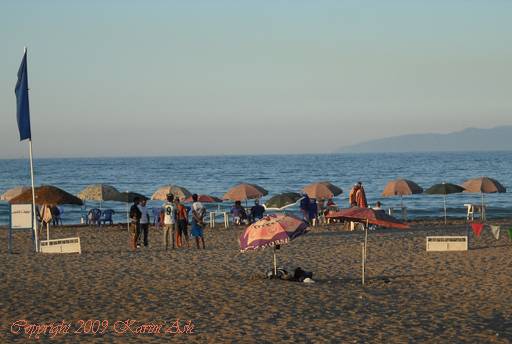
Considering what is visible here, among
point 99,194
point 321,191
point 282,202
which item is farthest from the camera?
point 321,191

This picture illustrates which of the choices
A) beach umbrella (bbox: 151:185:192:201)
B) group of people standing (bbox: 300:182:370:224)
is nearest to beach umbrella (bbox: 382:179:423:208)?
group of people standing (bbox: 300:182:370:224)

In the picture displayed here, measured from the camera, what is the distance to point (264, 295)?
1350 cm

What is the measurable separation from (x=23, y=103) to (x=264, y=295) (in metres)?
10.2

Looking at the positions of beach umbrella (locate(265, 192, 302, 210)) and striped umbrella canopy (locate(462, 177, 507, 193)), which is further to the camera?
striped umbrella canopy (locate(462, 177, 507, 193))

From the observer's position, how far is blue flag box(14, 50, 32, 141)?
20.4m

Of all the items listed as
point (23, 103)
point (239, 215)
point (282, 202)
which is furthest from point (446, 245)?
point (239, 215)

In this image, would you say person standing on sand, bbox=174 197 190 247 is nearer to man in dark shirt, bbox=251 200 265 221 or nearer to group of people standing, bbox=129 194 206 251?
group of people standing, bbox=129 194 206 251

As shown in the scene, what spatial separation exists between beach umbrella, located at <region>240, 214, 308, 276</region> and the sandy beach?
86 cm

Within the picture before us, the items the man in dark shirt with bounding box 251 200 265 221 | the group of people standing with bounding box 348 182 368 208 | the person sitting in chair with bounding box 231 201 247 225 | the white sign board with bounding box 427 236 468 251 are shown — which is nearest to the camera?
the white sign board with bounding box 427 236 468 251

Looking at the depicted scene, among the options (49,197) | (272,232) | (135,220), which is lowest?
(135,220)

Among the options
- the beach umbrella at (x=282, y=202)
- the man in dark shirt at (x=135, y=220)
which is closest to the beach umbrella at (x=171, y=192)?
the beach umbrella at (x=282, y=202)

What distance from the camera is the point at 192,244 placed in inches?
898

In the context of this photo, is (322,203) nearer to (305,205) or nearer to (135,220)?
(305,205)

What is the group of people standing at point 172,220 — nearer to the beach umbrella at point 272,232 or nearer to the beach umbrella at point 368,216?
the beach umbrella at point 272,232
